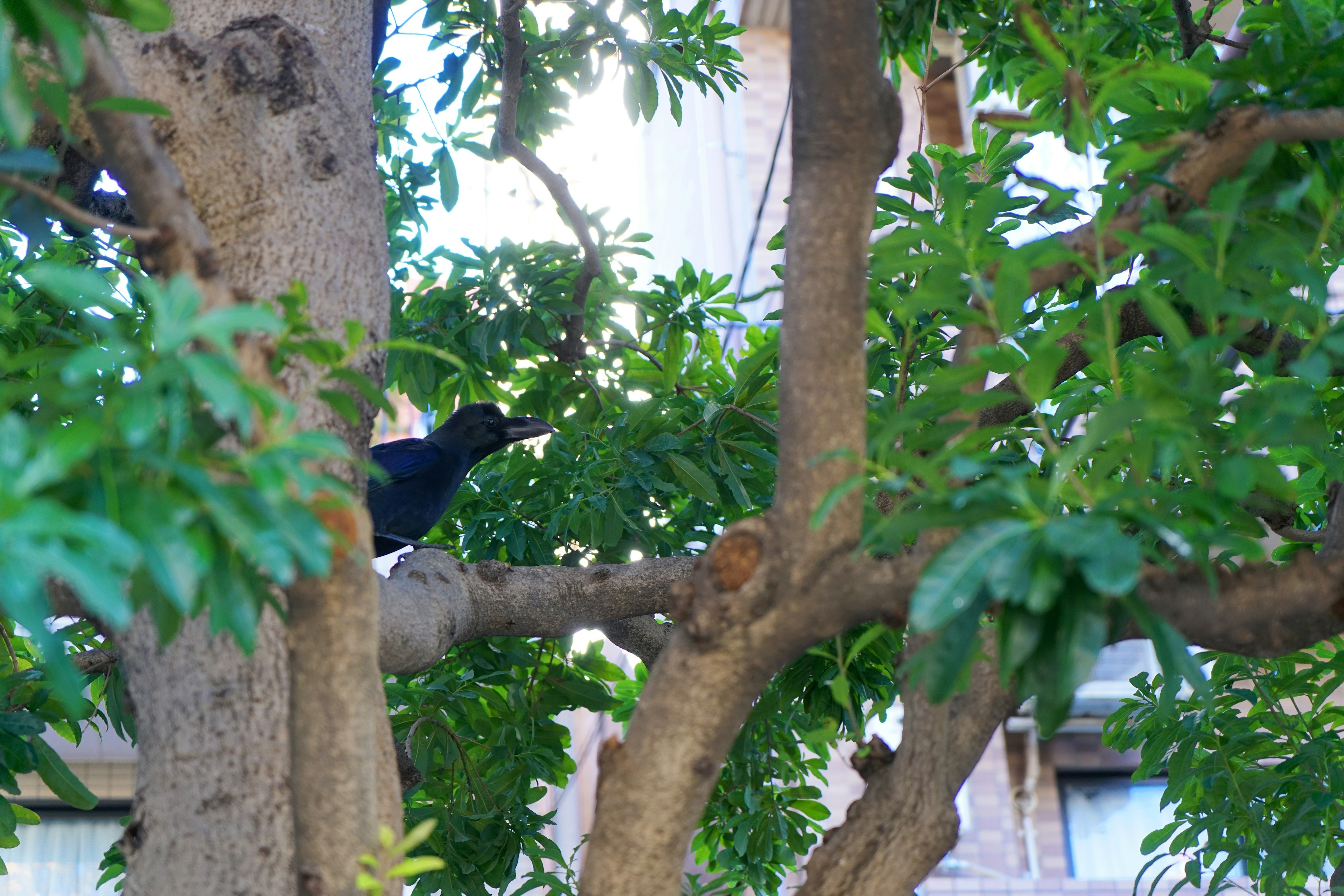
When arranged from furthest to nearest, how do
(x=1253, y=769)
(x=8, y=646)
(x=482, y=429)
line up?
(x=482, y=429)
(x=1253, y=769)
(x=8, y=646)

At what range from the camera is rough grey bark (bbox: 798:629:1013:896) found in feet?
5.38

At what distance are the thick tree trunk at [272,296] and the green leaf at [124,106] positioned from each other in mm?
178

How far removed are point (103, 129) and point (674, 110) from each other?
7.41 ft

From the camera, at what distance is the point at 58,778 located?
2.50 metres

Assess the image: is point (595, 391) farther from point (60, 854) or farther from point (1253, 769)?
point (60, 854)

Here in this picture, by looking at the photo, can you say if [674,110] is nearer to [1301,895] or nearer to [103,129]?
[103,129]

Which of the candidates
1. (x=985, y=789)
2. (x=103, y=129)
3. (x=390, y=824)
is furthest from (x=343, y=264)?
(x=985, y=789)

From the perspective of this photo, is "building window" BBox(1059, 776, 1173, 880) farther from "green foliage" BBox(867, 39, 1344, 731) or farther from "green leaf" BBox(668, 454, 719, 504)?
"green foliage" BBox(867, 39, 1344, 731)

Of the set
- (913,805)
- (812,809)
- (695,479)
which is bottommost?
(812,809)

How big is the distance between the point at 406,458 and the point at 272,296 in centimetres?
182

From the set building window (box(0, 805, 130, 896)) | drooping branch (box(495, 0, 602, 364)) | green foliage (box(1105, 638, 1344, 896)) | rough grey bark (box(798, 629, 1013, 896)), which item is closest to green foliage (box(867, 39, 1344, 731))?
rough grey bark (box(798, 629, 1013, 896))

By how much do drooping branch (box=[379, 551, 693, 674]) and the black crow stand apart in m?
0.93

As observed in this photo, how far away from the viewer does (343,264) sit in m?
1.96

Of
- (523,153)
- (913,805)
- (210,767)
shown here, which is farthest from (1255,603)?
(523,153)
